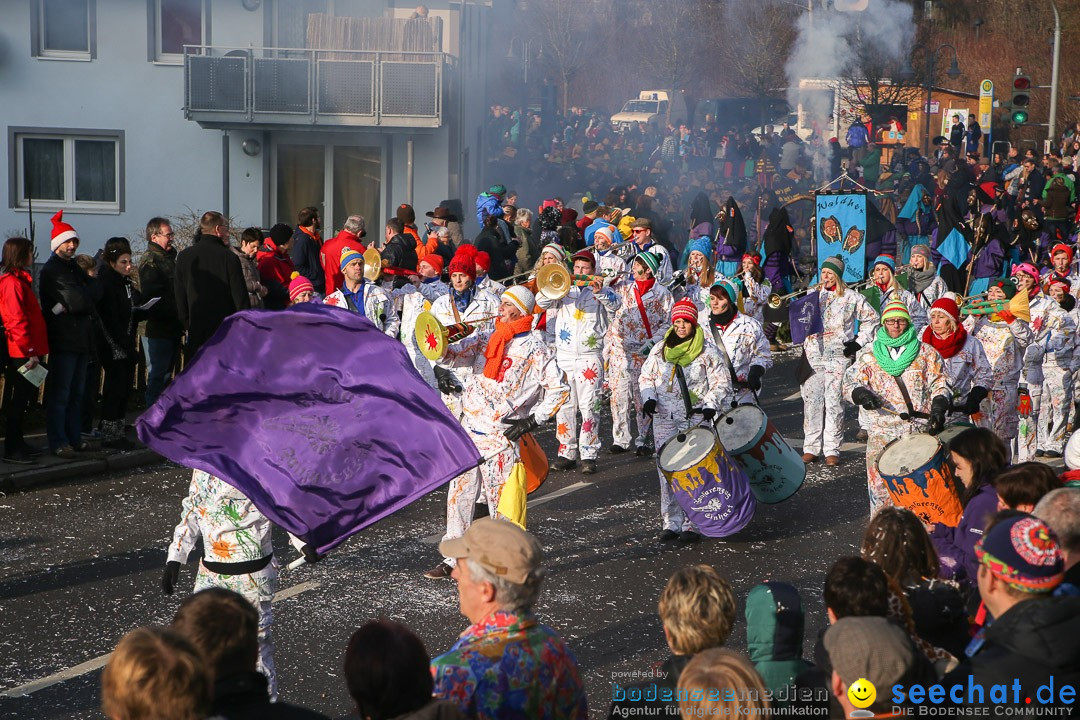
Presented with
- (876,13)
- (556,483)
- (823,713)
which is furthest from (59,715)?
(876,13)

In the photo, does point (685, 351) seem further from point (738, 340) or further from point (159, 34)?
point (159, 34)

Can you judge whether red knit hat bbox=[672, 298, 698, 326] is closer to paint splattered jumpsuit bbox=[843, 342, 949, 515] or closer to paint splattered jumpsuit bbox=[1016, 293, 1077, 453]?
paint splattered jumpsuit bbox=[843, 342, 949, 515]

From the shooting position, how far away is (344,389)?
5996 mm

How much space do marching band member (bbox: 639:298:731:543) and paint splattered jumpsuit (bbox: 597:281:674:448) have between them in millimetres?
2495

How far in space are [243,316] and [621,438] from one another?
21.6 ft

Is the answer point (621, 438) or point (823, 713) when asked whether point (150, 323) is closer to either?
point (621, 438)

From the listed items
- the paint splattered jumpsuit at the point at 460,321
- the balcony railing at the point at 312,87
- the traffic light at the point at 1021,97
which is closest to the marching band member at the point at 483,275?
the paint splattered jumpsuit at the point at 460,321

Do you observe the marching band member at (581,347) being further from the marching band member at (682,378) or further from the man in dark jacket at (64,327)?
the man in dark jacket at (64,327)

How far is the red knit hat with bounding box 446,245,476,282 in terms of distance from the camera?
38.4 ft

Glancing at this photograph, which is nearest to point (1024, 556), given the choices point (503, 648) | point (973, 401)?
point (503, 648)

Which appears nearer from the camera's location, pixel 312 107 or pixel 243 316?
pixel 243 316

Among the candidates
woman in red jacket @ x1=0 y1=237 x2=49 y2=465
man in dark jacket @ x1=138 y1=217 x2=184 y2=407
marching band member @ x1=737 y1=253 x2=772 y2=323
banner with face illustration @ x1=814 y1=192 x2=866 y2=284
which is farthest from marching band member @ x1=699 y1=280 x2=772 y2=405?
banner with face illustration @ x1=814 y1=192 x2=866 y2=284

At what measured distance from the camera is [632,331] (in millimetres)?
12516

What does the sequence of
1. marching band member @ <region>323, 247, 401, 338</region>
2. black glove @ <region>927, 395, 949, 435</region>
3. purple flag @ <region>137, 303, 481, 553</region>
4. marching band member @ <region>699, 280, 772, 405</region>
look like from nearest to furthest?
purple flag @ <region>137, 303, 481, 553</region> → black glove @ <region>927, 395, 949, 435</region> → marching band member @ <region>699, 280, 772, 405</region> → marching band member @ <region>323, 247, 401, 338</region>
